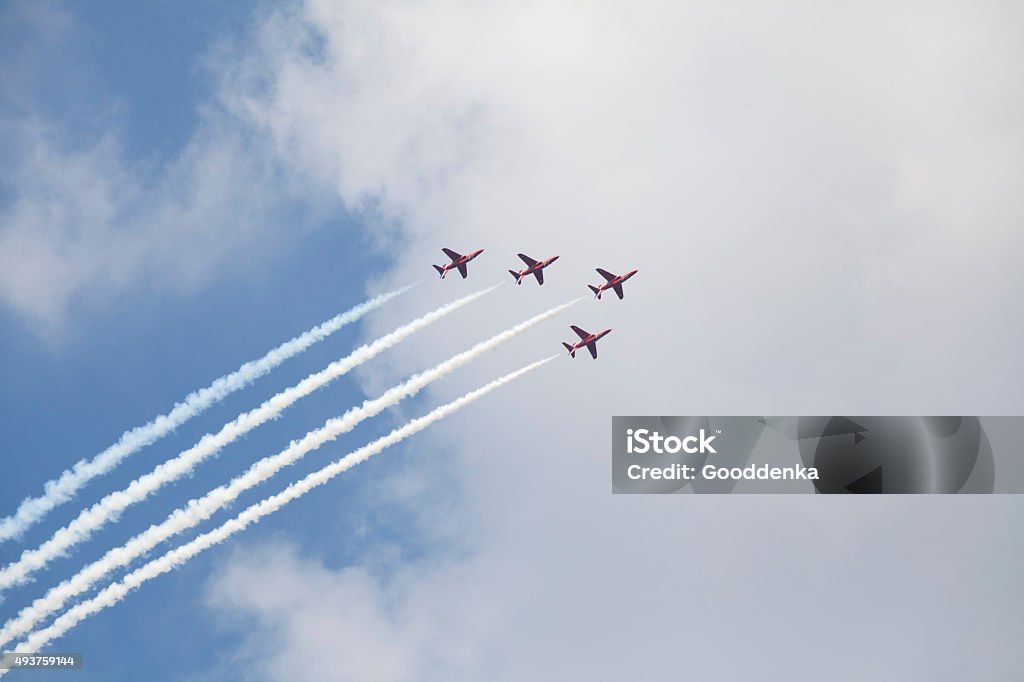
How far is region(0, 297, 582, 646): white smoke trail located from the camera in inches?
4786

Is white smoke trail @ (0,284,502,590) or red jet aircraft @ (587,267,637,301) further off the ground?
red jet aircraft @ (587,267,637,301)

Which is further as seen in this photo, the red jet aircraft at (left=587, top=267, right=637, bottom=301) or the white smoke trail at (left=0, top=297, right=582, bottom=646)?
the red jet aircraft at (left=587, top=267, right=637, bottom=301)

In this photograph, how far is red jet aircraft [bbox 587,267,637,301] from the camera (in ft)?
479

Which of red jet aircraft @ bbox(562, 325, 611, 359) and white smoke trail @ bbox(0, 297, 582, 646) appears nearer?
white smoke trail @ bbox(0, 297, 582, 646)

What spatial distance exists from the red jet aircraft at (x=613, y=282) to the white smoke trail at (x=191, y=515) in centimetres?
2352

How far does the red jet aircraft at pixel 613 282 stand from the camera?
145975mm

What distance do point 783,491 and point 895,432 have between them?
1580cm

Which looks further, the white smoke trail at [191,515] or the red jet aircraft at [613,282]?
the red jet aircraft at [613,282]

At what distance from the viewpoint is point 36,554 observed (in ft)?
396

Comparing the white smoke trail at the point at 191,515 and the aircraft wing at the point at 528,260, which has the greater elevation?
the aircraft wing at the point at 528,260

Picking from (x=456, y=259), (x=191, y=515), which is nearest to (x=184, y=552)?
(x=191, y=515)

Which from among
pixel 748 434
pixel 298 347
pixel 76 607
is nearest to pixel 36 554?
pixel 76 607

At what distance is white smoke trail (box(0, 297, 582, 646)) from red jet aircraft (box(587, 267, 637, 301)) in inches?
926

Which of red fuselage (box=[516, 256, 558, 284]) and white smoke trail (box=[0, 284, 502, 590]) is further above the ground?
red fuselage (box=[516, 256, 558, 284])
